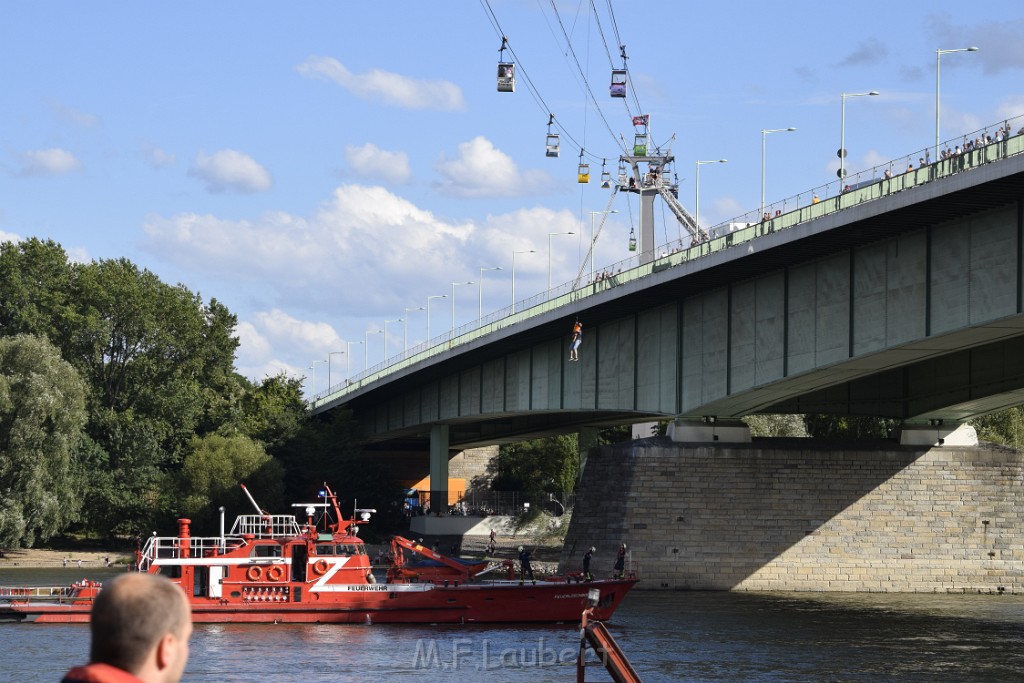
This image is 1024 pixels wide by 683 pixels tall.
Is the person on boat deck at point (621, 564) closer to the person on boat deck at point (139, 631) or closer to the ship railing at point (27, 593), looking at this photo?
the ship railing at point (27, 593)

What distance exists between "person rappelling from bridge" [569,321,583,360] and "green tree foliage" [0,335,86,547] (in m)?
29.9

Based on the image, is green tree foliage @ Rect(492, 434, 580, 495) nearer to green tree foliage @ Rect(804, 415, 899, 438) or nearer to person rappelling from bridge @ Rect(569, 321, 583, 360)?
green tree foliage @ Rect(804, 415, 899, 438)

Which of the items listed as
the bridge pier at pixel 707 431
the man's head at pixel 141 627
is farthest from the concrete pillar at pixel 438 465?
the man's head at pixel 141 627

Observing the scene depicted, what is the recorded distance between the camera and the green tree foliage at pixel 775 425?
8719cm

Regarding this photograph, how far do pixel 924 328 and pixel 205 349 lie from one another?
233 ft

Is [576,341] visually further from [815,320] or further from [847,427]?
[847,427]

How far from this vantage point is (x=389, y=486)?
98.8 meters

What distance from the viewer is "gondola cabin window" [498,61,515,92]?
5919 cm

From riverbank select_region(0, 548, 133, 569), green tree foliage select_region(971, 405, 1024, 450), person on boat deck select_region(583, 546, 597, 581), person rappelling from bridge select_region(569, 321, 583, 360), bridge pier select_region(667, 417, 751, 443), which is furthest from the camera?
green tree foliage select_region(971, 405, 1024, 450)

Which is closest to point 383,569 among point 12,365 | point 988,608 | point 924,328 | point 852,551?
point 12,365

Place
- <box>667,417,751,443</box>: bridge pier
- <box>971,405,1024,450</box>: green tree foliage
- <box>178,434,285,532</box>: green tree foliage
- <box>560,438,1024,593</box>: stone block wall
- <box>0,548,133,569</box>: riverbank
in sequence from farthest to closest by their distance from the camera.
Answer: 1. <box>971,405,1024,450</box>: green tree foliage
2. <box>178,434,285,532</box>: green tree foliage
3. <box>0,548,133,569</box>: riverbank
4. <box>667,417,751,443</box>: bridge pier
5. <box>560,438,1024,593</box>: stone block wall

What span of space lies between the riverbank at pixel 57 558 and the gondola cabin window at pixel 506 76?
1409 inches

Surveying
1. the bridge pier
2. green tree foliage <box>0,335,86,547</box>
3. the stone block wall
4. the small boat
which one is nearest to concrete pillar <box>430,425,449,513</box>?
green tree foliage <box>0,335,86,547</box>

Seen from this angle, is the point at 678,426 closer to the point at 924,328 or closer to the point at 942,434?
the point at 942,434
